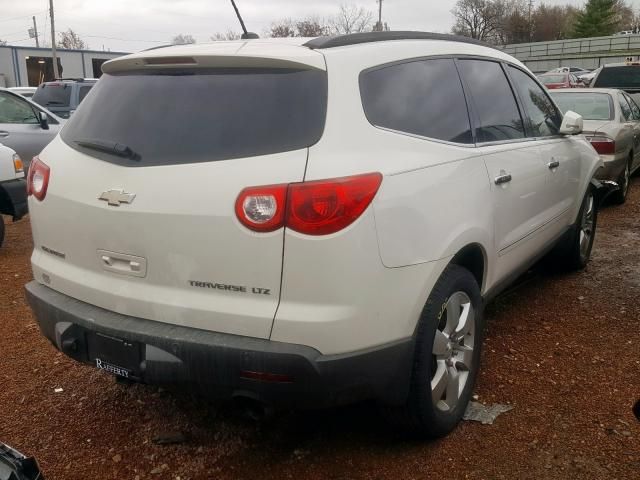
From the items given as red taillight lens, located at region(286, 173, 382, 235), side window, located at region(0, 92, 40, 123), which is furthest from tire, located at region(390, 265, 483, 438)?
side window, located at region(0, 92, 40, 123)

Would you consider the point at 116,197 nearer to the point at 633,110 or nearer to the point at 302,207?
the point at 302,207

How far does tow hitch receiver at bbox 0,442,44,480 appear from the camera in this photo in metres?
1.73

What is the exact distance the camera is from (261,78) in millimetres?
2395

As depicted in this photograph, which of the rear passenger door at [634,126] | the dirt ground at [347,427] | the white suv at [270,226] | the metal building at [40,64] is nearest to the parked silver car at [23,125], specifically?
the dirt ground at [347,427]

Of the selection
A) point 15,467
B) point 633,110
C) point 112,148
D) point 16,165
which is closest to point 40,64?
point 16,165

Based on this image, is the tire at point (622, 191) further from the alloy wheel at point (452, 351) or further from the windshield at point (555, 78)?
the windshield at point (555, 78)

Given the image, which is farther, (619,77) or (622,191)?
(619,77)

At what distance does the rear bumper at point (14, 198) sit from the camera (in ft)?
19.8

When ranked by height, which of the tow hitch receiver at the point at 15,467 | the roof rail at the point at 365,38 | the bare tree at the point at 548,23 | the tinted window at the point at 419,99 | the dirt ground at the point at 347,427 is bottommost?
the dirt ground at the point at 347,427

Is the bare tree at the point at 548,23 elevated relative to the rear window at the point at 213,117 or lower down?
elevated

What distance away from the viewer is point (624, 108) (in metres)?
8.74

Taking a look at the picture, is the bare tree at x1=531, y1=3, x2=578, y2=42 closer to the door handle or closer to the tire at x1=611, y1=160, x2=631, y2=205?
the tire at x1=611, y1=160, x2=631, y2=205

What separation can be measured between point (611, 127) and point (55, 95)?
1183 cm

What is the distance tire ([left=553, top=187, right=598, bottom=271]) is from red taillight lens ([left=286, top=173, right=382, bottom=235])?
3.14 meters
